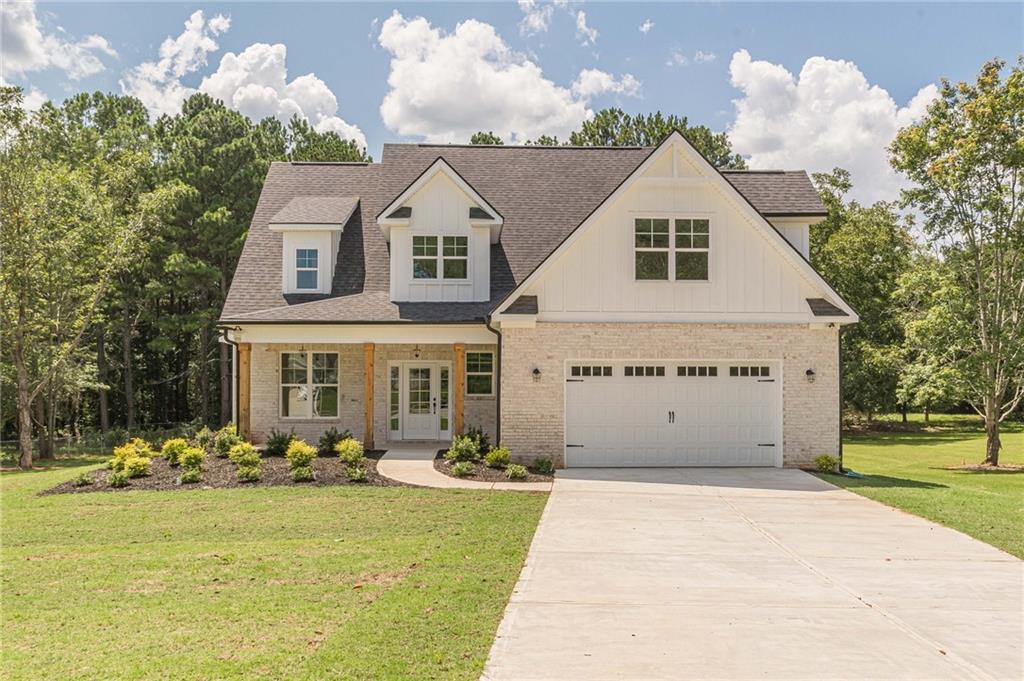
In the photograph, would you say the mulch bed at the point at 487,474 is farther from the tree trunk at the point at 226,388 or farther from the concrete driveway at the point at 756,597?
the tree trunk at the point at 226,388

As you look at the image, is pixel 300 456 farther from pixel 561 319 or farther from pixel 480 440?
pixel 561 319

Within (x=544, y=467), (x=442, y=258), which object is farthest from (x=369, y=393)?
(x=544, y=467)

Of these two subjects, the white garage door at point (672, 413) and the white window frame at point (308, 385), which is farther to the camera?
the white window frame at point (308, 385)

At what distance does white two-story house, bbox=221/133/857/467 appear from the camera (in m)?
16.4

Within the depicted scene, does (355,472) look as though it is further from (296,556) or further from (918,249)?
(918,249)

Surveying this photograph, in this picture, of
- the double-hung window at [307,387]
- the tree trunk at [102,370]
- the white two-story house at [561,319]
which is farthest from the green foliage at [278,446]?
the tree trunk at [102,370]

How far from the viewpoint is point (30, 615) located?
6.81 meters

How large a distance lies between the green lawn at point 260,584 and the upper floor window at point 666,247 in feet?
20.3

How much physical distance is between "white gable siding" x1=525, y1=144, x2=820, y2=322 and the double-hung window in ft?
22.1

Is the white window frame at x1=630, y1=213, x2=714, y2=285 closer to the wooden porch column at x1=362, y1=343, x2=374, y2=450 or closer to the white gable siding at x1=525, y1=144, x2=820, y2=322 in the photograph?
the white gable siding at x1=525, y1=144, x2=820, y2=322

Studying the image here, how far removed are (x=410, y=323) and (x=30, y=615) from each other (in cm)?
1173

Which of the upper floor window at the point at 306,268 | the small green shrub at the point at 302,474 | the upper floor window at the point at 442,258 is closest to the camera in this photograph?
the small green shrub at the point at 302,474

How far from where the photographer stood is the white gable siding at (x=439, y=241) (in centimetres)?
1925

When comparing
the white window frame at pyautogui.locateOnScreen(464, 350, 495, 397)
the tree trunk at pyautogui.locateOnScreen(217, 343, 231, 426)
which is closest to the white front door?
the white window frame at pyautogui.locateOnScreen(464, 350, 495, 397)
